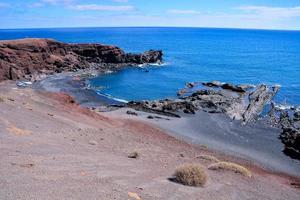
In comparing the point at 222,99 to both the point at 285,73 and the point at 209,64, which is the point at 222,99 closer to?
the point at 285,73

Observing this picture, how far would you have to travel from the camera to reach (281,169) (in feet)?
113

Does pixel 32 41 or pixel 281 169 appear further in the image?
pixel 32 41

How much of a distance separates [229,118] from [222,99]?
28.0 feet

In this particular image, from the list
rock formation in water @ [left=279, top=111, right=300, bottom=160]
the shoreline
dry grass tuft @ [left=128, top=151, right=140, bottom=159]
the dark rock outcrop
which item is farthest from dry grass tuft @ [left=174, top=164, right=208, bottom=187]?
the dark rock outcrop

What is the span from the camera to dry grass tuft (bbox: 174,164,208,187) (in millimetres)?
17438

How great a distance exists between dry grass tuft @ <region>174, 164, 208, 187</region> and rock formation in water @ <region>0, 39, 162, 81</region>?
61369 millimetres

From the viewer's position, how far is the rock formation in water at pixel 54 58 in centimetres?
7869

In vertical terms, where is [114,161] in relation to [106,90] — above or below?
above

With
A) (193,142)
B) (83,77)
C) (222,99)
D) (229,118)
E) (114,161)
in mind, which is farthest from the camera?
(83,77)

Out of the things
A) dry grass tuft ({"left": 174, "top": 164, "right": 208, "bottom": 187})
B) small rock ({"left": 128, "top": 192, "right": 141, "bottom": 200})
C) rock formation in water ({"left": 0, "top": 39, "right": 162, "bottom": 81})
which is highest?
small rock ({"left": 128, "top": 192, "right": 141, "bottom": 200})

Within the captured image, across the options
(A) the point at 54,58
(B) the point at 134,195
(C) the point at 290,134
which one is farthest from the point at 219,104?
(A) the point at 54,58

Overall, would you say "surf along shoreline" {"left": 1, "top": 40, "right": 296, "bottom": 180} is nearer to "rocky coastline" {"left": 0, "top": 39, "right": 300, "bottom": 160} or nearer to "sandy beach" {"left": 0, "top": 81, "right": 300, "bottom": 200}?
"rocky coastline" {"left": 0, "top": 39, "right": 300, "bottom": 160}

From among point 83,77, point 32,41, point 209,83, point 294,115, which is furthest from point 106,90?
point 294,115

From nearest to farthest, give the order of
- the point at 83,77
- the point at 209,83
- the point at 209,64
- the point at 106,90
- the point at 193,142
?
the point at 193,142, the point at 106,90, the point at 209,83, the point at 83,77, the point at 209,64
